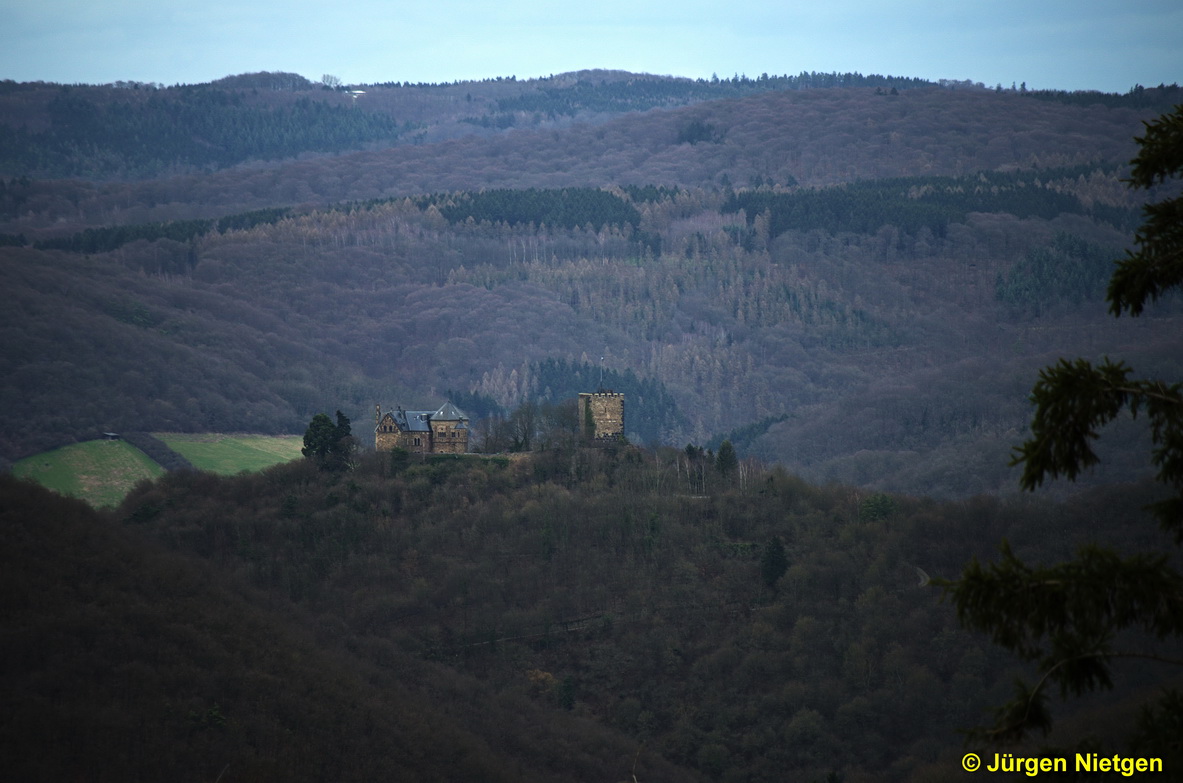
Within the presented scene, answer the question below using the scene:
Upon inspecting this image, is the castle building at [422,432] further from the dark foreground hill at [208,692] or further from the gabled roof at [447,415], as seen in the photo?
the dark foreground hill at [208,692]

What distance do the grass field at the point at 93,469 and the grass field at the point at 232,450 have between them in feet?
19.3

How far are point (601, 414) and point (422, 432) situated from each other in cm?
1163

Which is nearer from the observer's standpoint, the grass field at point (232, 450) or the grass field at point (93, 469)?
the grass field at point (93, 469)

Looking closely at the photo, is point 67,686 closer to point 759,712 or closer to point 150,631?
point 150,631

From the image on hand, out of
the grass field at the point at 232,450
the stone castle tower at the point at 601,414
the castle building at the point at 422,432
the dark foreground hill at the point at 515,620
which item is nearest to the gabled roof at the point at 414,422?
the castle building at the point at 422,432

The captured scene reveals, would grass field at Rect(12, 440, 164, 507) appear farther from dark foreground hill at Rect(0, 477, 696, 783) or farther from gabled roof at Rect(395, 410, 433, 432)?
gabled roof at Rect(395, 410, 433, 432)

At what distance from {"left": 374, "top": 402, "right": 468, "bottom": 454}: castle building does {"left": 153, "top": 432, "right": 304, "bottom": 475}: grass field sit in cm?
5049

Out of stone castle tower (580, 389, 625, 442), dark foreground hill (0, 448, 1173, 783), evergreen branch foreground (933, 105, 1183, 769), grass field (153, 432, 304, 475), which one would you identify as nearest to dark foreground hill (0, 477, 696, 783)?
dark foreground hill (0, 448, 1173, 783)

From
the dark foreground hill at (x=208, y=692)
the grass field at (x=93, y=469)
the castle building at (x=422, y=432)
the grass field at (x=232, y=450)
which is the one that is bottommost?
the grass field at (x=232, y=450)

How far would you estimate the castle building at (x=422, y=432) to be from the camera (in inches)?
3568

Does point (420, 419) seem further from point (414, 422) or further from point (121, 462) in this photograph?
point (121, 462)

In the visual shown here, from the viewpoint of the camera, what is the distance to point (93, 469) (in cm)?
13650

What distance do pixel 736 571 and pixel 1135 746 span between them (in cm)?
7850

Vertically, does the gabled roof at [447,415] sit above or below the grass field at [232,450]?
above
